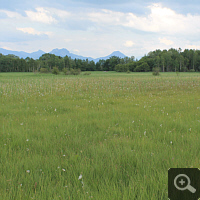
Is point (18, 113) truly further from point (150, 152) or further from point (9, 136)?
point (150, 152)

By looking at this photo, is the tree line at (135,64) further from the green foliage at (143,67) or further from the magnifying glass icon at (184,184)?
the magnifying glass icon at (184,184)

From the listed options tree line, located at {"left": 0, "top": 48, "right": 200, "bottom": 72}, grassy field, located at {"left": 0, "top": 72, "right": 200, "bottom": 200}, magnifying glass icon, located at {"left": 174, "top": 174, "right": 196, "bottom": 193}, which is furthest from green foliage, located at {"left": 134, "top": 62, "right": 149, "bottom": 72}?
magnifying glass icon, located at {"left": 174, "top": 174, "right": 196, "bottom": 193}

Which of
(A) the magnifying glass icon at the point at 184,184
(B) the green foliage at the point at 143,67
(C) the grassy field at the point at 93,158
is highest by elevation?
(B) the green foliage at the point at 143,67

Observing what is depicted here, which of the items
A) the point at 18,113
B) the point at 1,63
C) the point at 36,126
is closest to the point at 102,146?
the point at 36,126

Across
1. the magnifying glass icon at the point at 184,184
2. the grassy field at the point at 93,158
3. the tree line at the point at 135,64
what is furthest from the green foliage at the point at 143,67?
the magnifying glass icon at the point at 184,184

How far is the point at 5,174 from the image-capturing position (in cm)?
348

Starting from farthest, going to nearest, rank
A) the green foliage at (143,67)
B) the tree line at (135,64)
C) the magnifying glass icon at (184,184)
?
1. the green foliage at (143,67)
2. the tree line at (135,64)
3. the magnifying glass icon at (184,184)

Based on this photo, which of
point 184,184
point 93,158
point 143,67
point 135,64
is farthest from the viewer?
point 135,64

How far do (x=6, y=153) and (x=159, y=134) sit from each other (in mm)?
4460

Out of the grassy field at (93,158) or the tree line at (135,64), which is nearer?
the grassy field at (93,158)

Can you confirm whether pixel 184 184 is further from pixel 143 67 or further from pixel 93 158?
pixel 143 67

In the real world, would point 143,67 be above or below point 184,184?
above

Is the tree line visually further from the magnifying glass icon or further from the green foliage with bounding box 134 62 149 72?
the magnifying glass icon

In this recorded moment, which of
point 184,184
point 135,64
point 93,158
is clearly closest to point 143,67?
point 135,64
